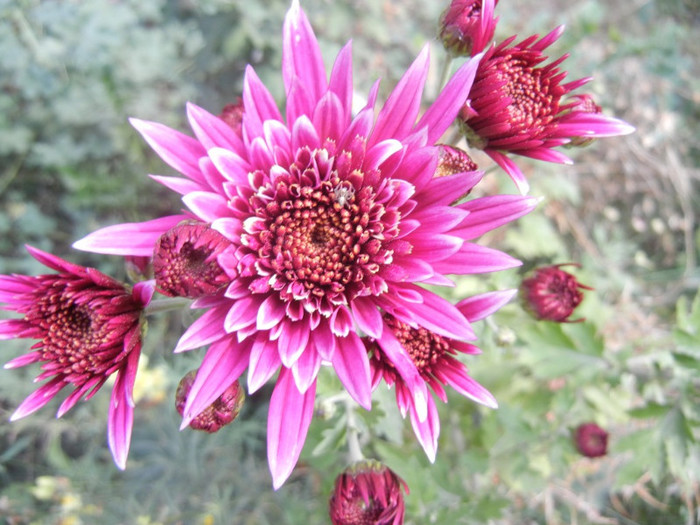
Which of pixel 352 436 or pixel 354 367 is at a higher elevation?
pixel 354 367

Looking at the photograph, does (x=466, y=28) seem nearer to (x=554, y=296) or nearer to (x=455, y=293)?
(x=554, y=296)

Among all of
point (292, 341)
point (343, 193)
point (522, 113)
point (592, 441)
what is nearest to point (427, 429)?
point (292, 341)

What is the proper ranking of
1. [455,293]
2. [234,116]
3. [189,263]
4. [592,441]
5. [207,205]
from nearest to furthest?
[189,263] → [207,205] → [234,116] → [592,441] → [455,293]

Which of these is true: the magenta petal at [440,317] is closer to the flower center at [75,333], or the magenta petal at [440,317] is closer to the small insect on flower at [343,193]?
the small insect on flower at [343,193]

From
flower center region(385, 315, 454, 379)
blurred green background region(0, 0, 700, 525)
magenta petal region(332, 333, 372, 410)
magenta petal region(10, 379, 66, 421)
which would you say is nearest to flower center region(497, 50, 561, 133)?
flower center region(385, 315, 454, 379)

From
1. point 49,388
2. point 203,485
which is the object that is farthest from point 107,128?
point 49,388

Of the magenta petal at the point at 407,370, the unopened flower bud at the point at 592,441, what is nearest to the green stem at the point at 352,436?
the magenta petal at the point at 407,370
